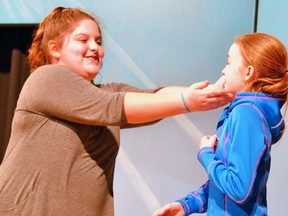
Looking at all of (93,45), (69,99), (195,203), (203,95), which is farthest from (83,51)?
(195,203)

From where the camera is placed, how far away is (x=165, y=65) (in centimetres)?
238

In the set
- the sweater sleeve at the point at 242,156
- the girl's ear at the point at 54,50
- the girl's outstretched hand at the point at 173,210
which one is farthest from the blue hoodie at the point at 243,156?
the girl's ear at the point at 54,50

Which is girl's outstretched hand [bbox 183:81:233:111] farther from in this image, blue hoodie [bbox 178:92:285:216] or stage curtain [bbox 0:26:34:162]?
stage curtain [bbox 0:26:34:162]

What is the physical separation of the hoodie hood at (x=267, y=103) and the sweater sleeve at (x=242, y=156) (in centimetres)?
3

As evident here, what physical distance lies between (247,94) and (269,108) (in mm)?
67

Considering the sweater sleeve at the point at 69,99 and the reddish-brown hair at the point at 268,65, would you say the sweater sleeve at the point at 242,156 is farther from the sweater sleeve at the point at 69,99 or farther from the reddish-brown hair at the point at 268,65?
the sweater sleeve at the point at 69,99

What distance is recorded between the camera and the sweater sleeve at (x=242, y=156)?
1.10 m

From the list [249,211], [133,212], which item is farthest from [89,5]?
[249,211]

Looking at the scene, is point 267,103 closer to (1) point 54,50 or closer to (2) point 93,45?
(2) point 93,45

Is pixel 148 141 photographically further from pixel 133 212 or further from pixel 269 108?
pixel 269 108

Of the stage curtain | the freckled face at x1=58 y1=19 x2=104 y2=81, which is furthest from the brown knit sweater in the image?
the stage curtain

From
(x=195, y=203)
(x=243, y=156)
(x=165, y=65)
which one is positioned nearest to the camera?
(x=243, y=156)

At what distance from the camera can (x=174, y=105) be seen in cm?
113

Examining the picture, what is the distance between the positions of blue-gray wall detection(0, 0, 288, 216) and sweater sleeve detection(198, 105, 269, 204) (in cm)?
109
